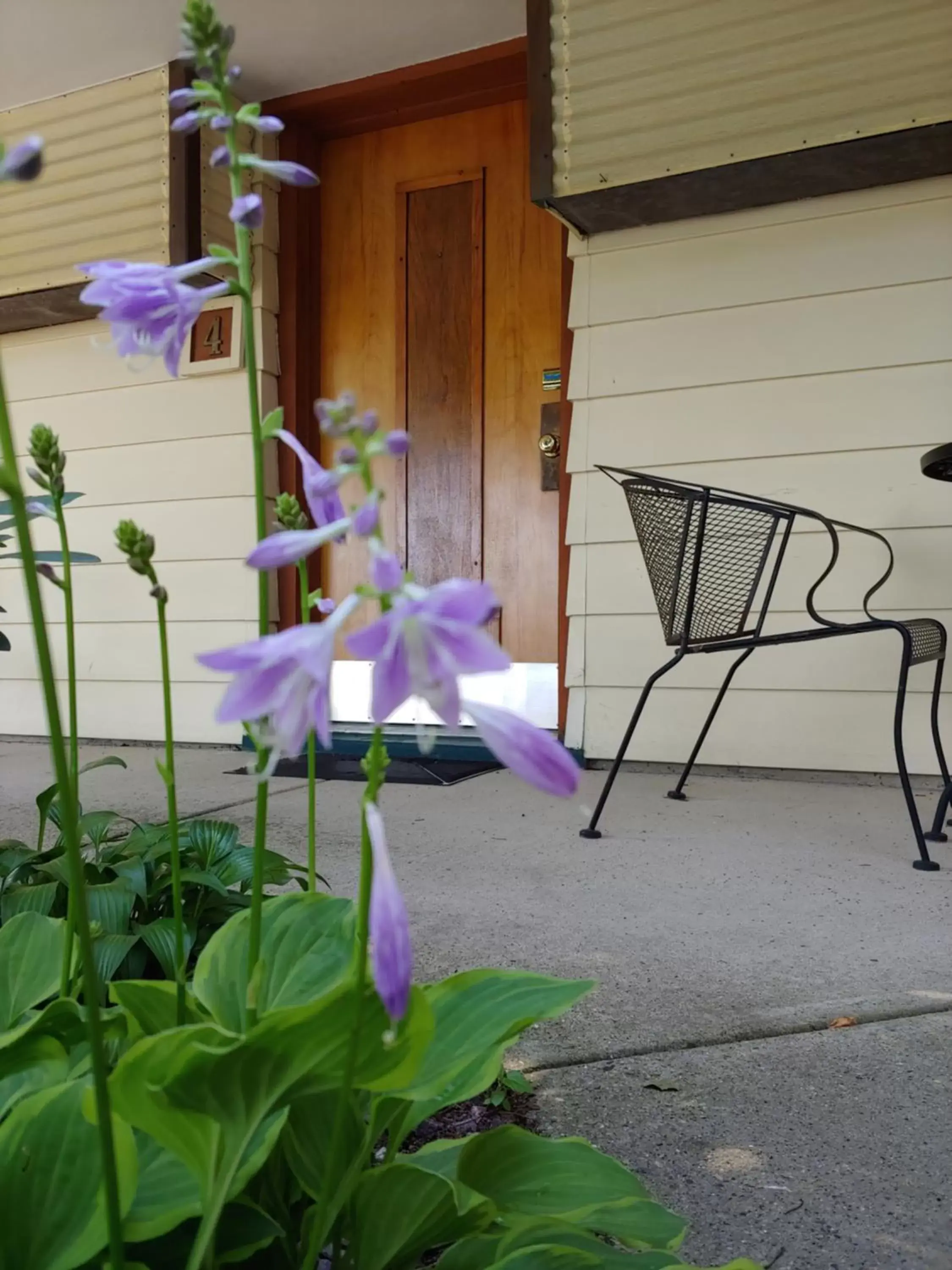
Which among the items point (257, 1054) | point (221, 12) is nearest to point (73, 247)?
point (221, 12)

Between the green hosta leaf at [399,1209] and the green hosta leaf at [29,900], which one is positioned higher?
the green hosta leaf at [399,1209]

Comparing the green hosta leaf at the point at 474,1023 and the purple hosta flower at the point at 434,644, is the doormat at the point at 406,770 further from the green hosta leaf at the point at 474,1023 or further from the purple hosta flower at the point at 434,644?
the purple hosta flower at the point at 434,644

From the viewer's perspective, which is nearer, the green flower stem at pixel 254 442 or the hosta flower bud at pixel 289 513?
the green flower stem at pixel 254 442

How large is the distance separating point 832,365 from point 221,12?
249 centimetres

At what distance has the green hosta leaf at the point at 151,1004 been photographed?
1.99 feet

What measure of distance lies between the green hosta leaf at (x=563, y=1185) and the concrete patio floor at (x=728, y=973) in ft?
0.57

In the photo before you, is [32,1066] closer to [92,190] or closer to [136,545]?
[136,545]

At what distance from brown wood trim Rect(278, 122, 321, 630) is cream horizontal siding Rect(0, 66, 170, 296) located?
0.49 meters

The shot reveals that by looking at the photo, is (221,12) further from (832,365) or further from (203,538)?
(832,365)

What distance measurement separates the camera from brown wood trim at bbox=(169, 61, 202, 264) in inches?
139

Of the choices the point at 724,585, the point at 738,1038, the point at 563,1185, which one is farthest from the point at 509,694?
the point at 563,1185

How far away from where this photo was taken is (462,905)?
1701 millimetres

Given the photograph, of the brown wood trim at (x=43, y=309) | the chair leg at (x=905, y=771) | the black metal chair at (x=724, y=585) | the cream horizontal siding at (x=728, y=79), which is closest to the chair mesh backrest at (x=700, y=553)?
the black metal chair at (x=724, y=585)

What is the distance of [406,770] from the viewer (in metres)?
3.23
